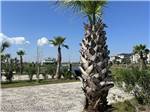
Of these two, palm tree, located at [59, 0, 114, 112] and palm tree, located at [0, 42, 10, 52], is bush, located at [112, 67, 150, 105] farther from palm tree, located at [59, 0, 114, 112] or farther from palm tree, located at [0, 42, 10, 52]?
palm tree, located at [0, 42, 10, 52]

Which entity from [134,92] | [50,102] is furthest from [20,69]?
[134,92]

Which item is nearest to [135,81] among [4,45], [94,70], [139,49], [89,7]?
[94,70]

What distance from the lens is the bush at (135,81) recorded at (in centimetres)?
1259

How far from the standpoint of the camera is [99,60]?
38.8 feet

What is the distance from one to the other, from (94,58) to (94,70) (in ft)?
1.29

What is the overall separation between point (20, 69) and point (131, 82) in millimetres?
39376

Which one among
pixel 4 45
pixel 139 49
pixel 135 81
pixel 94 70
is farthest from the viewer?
pixel 139 49

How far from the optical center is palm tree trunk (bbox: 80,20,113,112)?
38.2 feet

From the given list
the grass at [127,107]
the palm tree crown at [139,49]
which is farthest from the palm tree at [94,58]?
the palm tree crown at [139,49]

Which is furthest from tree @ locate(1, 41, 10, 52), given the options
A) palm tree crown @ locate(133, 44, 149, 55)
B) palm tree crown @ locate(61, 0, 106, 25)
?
palm tree crown @ locate(61, 0, 106, 25)

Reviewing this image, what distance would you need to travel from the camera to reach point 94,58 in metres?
11.7

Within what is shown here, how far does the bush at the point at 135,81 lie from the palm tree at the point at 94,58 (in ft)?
3.85

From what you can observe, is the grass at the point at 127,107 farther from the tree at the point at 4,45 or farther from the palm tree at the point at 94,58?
the tree at the point at 4,45

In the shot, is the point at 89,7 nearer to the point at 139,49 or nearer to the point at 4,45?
the point at 4,45
